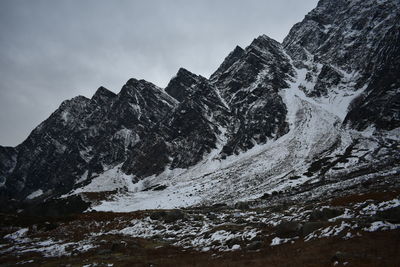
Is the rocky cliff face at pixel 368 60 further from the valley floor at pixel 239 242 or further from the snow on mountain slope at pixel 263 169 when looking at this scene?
the valley floor at pixel 239 242

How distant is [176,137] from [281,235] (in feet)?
485

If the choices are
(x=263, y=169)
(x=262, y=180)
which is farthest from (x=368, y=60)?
(x=262, y=180)

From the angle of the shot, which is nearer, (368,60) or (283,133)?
(283,133)

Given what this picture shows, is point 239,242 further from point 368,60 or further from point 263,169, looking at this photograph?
point 368,60

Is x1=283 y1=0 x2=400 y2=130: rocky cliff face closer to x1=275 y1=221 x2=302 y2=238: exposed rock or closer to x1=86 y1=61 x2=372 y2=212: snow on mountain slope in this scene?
x1=86 y1=61 x2=372 y2=212: snow on mountain slope

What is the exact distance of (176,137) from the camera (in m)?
172

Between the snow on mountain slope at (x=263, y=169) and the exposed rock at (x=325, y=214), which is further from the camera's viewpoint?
the snow on mountain slope at (x=263, y=169)

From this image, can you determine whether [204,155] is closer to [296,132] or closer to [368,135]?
[296,132]

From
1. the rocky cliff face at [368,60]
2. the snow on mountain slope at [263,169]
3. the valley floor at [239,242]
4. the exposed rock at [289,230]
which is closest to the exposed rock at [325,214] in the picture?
the valley floor at [239,242]

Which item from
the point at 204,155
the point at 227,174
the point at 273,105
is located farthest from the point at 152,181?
the point at 273,105

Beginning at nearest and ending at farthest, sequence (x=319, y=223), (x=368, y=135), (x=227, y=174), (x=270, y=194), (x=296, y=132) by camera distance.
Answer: (x=319, y=223) → (x=270, y=194) → (x=368, y=135) → (x=227, y=174) → (x=296, y=132)

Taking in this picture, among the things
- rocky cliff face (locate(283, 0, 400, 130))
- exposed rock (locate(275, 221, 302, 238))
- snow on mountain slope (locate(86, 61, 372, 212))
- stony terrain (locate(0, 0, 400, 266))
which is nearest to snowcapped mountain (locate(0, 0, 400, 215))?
snow on mountain slope (locate(86, 61, 372, 212))

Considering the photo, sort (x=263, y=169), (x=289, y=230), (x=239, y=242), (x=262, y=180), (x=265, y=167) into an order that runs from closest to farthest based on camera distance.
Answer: (x=289, y=230), (x=239, y=242), (x=262, y=180), (x=263, y=169), (x=265, y=167)

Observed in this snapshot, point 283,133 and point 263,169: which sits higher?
point 283,133
